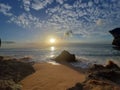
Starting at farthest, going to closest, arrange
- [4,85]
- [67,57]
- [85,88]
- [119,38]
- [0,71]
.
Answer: [119,38] < [67,57] < [0,71] < [4,85] < [85,88]

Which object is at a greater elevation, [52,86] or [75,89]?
[75,89]

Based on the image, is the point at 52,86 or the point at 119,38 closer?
the point at 52,86

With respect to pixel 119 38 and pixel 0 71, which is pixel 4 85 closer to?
pixel 0 71

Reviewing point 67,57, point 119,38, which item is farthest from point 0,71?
point 119,38

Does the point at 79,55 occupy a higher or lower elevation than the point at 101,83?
lower

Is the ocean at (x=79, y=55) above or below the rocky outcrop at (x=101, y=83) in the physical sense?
below

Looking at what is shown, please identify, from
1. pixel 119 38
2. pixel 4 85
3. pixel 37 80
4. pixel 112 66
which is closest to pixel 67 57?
pixel 112 66

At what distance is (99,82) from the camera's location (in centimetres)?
768

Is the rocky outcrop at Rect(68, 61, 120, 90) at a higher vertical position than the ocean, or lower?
higher

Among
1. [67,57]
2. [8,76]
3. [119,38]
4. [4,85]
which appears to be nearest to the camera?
[4,85]

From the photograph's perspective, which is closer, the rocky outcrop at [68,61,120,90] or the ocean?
the rocky outcrop at [68,61,120,90]

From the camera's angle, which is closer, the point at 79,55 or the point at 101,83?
the point at 101,83

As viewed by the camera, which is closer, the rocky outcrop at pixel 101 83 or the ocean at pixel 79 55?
the rocky outcrop at pixel 101 83

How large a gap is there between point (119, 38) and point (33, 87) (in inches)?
3526
